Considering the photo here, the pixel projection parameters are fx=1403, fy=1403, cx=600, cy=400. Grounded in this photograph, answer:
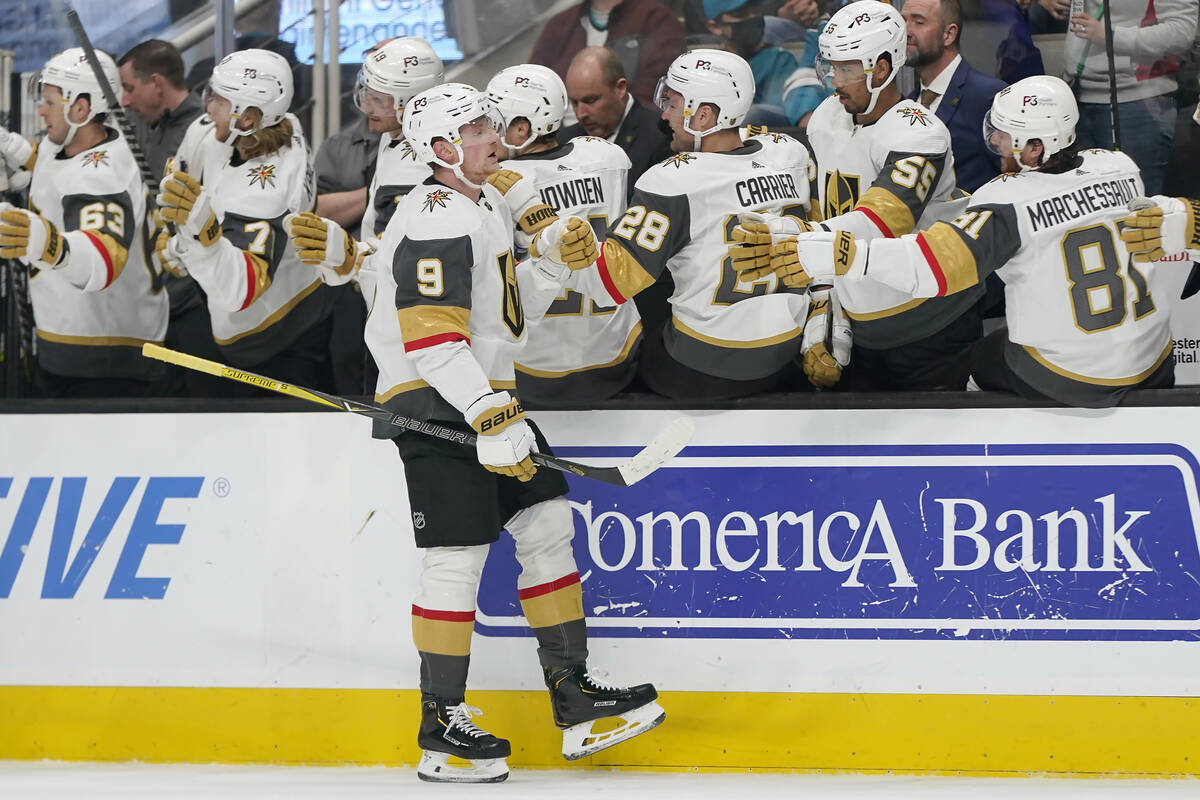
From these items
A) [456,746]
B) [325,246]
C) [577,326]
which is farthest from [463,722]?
[325,246]

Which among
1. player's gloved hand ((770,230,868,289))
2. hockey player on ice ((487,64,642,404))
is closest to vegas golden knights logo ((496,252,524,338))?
hockey player on ice ((487,64,642,404))

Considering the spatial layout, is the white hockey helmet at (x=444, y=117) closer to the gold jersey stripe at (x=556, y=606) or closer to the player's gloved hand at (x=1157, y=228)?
the gold jersey stripe at (x=556, y=606)

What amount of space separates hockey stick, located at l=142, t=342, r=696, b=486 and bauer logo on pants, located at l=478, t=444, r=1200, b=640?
22 cm

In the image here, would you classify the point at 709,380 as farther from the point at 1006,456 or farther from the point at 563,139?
the point at 563,139

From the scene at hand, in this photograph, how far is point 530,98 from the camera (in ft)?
11.5

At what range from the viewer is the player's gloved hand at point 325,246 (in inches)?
133

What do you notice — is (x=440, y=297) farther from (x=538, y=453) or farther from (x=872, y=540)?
(x=872, y=540)

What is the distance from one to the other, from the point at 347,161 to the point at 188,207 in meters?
0.95

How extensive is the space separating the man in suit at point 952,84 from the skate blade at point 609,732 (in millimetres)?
1624

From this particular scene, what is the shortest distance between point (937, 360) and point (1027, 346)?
0.30 m

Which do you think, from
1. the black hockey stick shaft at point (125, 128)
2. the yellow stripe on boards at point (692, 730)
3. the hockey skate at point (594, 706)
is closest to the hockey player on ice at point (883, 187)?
the yellow stripe on boards at point (692, 730)

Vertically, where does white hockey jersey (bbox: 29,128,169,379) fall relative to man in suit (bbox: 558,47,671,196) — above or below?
below

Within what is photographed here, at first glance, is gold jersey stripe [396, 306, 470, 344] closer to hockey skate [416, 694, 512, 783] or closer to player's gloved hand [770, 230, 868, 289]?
player's gloved hand [770, 230, 868, 289]

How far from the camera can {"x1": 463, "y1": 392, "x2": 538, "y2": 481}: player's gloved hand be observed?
287 cm
